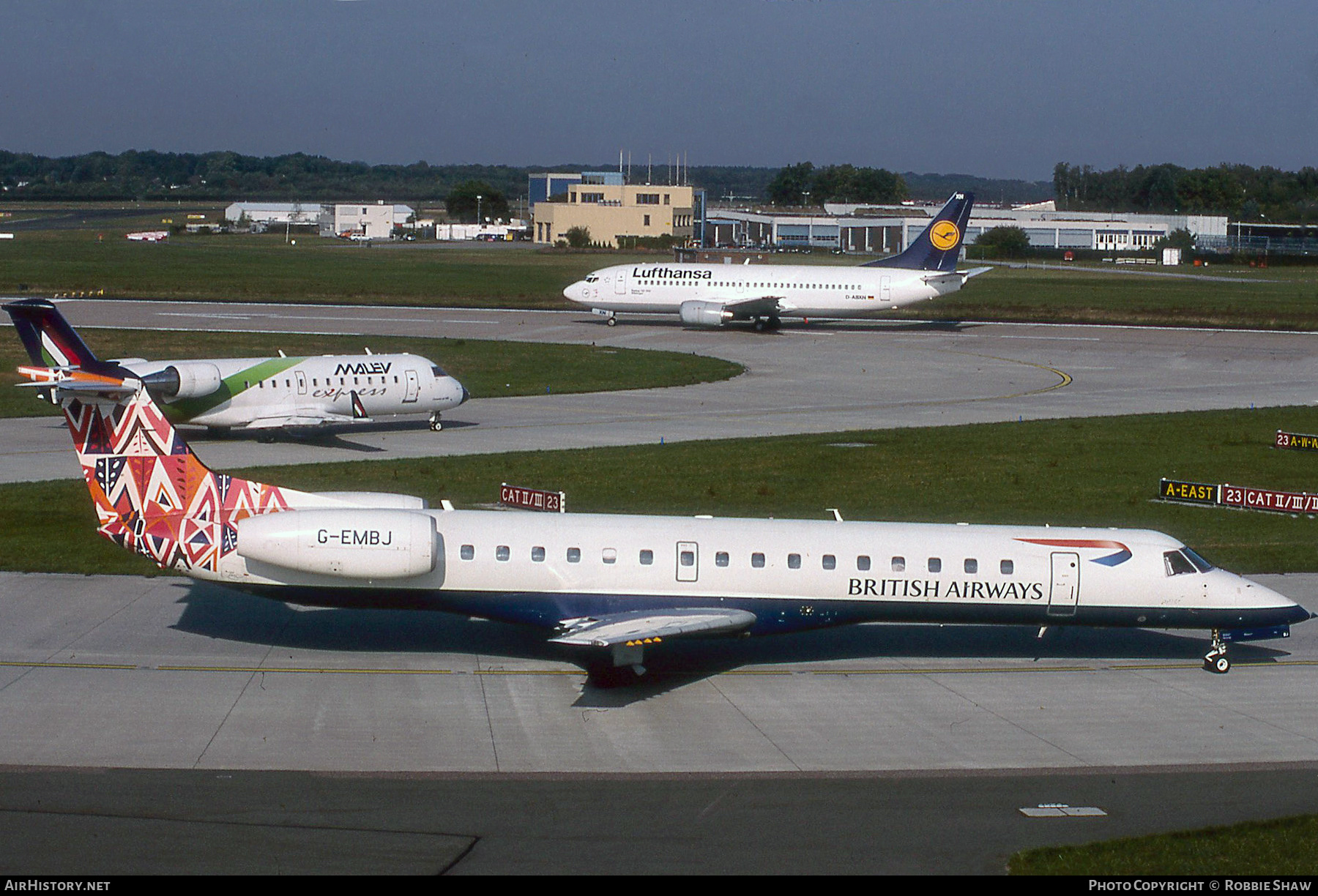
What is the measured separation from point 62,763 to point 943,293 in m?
66.3

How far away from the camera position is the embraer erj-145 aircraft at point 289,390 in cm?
4169

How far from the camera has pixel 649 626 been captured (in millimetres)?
21203

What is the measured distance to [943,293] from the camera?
258 feet

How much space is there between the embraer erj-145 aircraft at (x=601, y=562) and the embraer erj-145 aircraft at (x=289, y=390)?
61.0 feet

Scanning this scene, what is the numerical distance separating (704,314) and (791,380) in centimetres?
1729

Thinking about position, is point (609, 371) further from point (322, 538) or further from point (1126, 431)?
point (322, 538)

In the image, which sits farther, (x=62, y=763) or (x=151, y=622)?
(x=151, y=622)

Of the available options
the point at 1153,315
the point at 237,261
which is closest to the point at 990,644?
the point at 1153,315

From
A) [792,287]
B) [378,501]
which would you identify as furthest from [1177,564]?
[792,287]

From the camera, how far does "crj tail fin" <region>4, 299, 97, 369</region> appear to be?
72.5ft

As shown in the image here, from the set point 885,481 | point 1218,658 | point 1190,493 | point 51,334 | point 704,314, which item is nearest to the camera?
point 51,334

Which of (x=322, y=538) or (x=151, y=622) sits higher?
(x=322, y=538)

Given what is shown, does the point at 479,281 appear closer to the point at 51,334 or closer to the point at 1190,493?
the point at 1190,493

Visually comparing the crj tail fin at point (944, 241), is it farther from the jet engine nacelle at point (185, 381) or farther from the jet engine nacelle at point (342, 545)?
the jet engine nacelle at point (342, 545)
